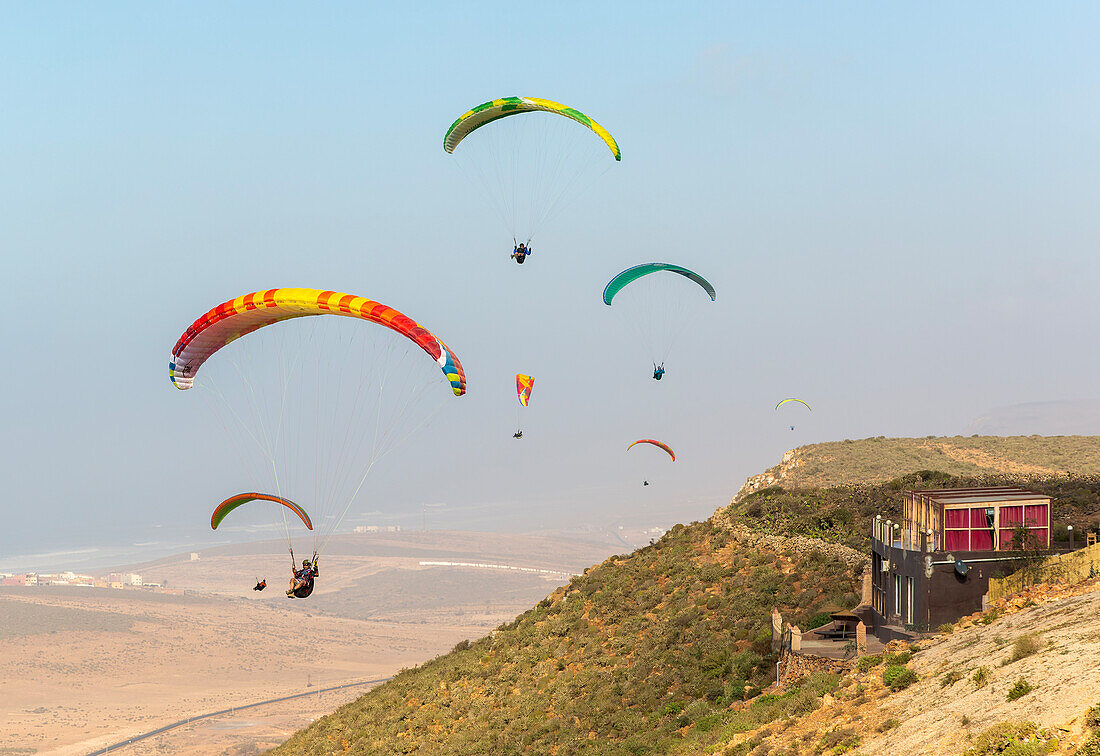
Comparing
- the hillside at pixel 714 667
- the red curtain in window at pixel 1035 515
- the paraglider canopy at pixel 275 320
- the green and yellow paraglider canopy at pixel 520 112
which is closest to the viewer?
the hillside at pixel 714 667

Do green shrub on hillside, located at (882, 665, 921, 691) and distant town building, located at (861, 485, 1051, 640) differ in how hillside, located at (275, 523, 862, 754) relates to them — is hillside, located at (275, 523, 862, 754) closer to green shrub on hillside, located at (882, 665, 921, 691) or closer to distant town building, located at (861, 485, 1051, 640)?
distant town building, located at (861, 485, 1051, 640)

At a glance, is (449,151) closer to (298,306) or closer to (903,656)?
(298,306)

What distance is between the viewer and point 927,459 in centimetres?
8425

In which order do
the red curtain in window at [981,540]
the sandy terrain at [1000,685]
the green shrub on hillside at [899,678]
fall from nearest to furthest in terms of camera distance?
the sandy terrain at [1000,685] < the green shrub on hillside at [899,678] < the red curtain in window at [981,540]

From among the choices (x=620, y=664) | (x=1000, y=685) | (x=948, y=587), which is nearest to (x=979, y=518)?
(x=948, y=587)

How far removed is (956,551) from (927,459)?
62683mm

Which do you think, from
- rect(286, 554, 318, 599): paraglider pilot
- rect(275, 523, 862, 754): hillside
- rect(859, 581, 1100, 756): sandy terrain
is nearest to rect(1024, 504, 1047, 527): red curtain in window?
rect(859, 581, 1100, 756): sandy terrain

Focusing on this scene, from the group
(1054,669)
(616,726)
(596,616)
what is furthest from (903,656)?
(596,616)

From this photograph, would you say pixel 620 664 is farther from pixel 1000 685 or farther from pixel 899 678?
pixel 1000 685

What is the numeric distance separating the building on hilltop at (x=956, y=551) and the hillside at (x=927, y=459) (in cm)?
4166

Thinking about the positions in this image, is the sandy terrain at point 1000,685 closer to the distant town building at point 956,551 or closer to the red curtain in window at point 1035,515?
the distant town building at point 956,551

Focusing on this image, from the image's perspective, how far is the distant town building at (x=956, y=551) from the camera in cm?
2531

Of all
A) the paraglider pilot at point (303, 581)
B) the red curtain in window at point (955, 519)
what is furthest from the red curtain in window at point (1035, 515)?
the paraglider pilot at point (303, 581)

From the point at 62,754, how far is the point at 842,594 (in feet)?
392
